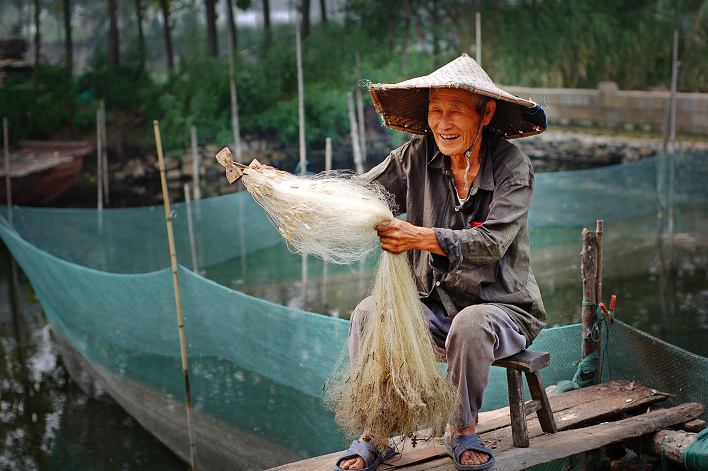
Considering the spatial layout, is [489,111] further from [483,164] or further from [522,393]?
[522,393]

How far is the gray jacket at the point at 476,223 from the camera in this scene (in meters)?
1.97

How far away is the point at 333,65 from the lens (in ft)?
42.2

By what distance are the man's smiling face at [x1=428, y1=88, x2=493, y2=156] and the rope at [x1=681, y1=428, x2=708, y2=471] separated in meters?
1.30

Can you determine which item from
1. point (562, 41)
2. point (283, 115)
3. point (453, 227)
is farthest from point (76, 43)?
point (453, 227)

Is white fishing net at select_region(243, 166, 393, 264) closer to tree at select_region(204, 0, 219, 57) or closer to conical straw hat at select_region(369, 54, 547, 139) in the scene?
conical straw hat at select_region(369, 54, 547, 139)

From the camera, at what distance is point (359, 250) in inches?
78.5

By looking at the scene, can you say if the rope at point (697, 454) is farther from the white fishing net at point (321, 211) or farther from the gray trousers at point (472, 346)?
the white fishing net at point (321, 211)

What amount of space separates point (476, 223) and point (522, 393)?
0.56m

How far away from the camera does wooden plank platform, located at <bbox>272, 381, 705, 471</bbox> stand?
2.05m

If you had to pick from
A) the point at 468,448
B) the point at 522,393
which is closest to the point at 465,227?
the point at 522,393

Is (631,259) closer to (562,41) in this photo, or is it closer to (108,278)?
(108,278)

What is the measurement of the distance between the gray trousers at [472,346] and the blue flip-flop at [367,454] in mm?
236

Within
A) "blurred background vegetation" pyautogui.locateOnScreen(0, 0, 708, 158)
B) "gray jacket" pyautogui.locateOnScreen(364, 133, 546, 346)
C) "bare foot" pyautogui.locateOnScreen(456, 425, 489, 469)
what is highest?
"blurred background vegetation" pyautogui.locateOnScreen(0, 0, 708, 158)

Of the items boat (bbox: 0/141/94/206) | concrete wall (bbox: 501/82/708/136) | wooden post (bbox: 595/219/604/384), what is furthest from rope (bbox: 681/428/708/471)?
boat (bbox: 0/141/94/206)
